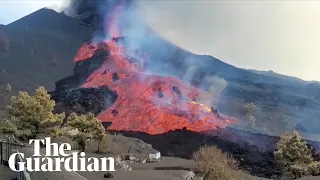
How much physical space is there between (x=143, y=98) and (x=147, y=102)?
3269 mm

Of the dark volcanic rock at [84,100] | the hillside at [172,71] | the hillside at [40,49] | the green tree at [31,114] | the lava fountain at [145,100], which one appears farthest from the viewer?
the hillside at [40,49]

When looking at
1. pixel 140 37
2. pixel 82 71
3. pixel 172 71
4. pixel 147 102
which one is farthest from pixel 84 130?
pixel 140 37

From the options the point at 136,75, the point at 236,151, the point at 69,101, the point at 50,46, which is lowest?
the point at 236,151

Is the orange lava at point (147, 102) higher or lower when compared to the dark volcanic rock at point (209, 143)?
higher

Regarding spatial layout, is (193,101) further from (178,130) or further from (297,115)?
(297,115)

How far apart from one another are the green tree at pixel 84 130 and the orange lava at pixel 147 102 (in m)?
37.4

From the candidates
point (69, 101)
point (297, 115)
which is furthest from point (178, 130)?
point (297, 115)

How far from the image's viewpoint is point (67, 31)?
595 ft

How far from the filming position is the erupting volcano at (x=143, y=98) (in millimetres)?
105562

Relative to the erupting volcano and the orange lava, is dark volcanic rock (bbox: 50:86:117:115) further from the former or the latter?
the orange lava

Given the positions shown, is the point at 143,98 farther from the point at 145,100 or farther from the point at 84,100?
the point at 84,100

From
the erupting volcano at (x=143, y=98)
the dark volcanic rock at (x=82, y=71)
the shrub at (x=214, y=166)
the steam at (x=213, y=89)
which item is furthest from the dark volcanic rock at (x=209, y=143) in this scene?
the dark volcanic rock at (x=82, y=71)

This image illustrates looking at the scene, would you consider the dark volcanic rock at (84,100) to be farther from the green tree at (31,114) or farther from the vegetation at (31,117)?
the green tree at (31,114)

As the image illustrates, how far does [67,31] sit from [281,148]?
440ft
